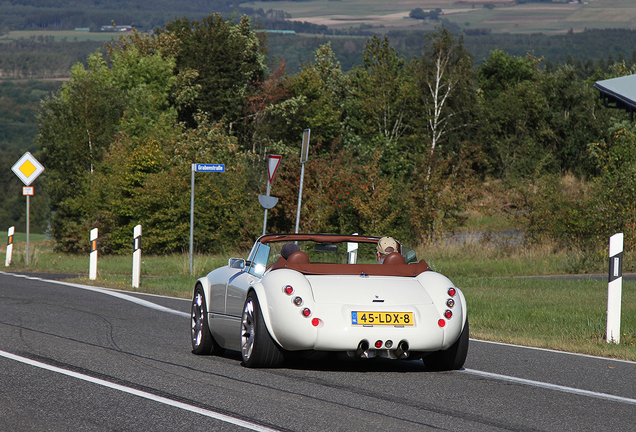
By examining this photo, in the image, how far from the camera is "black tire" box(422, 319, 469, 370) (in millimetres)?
7902

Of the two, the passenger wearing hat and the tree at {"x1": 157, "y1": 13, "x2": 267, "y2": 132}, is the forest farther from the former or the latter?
the passenger wearing hat

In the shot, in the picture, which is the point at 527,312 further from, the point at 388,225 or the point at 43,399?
the point at 388,225

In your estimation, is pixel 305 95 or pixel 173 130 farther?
pixel 305 95

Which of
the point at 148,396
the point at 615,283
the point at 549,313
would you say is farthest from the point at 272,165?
the point at 148,396

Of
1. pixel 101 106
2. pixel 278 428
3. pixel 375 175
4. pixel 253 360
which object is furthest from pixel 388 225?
pixel 278 428

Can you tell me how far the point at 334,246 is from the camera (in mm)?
8547

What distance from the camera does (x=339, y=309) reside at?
24.3 ft

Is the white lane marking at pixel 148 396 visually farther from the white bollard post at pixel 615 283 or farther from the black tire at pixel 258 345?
the white bollard post at pixel 615 283

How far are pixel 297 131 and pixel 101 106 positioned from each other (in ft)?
54.5

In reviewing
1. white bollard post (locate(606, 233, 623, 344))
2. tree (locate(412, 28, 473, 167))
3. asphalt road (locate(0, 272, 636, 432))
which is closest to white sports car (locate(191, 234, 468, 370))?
asphalt road (locate(0, 272, 636, 432))

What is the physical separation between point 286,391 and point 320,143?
1275 inches

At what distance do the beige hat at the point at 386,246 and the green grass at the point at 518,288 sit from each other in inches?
106

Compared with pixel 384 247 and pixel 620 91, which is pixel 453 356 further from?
pixel 620 91

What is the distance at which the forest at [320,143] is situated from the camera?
102 feet
